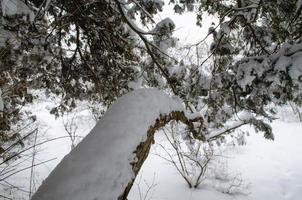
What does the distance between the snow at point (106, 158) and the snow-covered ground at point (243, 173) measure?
5.71m

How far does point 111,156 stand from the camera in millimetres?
1437

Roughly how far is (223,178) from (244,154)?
3.42 m

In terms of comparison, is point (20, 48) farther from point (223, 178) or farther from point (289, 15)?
point (223, 178)

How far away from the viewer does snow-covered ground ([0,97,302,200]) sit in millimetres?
8398

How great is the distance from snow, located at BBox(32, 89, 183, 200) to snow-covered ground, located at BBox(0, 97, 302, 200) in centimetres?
571

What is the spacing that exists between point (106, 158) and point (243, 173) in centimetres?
994

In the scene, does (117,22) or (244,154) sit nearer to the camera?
(117,22)

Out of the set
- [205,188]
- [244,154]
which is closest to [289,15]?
[205,188]

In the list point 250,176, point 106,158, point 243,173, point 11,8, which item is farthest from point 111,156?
point 243,173

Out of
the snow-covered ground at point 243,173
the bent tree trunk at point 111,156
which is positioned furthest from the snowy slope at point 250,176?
the bent tree trunk at point 111,156

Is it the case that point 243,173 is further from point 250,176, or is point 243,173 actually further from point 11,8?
point 11,8

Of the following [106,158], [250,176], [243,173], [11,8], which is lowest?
[106,158]

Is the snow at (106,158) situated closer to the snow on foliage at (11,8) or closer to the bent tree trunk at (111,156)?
the bent tree trunk at (111,156)

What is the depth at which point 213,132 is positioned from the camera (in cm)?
743
